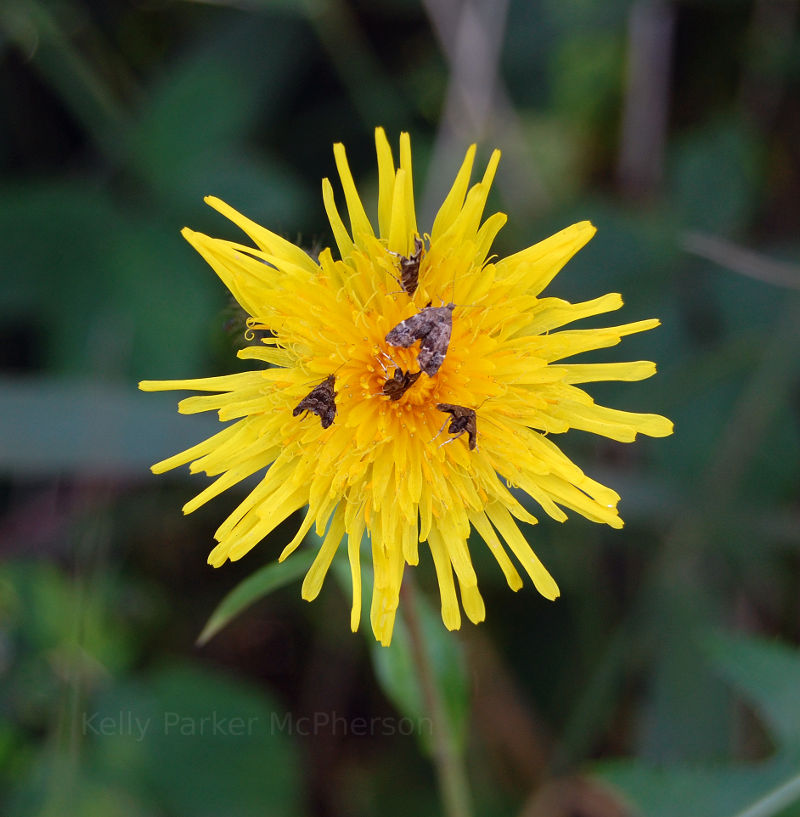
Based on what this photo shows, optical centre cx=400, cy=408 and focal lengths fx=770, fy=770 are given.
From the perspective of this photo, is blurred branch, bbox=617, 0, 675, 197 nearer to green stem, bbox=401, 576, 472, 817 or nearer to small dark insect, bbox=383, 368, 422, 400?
small dark insect, bbox=383, 368, 422, 400

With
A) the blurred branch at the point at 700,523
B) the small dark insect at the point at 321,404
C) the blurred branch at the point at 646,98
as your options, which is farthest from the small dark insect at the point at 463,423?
the blurred branch at the point at 646,98


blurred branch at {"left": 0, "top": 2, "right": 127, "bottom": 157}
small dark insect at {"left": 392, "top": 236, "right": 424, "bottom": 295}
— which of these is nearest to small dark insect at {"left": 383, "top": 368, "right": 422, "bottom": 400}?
small dark insect at {"left": 392, "top": 236, "right": 424, "bottom": 295}

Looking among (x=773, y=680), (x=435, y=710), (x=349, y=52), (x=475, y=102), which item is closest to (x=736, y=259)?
(x=475, y=102)

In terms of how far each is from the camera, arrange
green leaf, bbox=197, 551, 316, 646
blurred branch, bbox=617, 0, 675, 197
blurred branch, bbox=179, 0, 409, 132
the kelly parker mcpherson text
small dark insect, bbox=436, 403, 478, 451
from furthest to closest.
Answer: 1. blurred branch, bbox=617, 0, 675, 197
2. blurred branch, bbox=179, 0, 409, 132
3. the kelly parker mcpherson text
4. small dark insect, bbox=436, 403, 478, 451
5. green leaf, bbox=197, 551, 316, 646

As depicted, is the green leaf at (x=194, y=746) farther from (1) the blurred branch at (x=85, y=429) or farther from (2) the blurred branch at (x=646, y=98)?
(2) the blurred branch at (x=646, y=98)

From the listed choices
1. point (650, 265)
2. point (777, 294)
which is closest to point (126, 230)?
point (650, 265)

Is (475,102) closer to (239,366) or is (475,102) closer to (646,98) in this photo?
(646,98)
